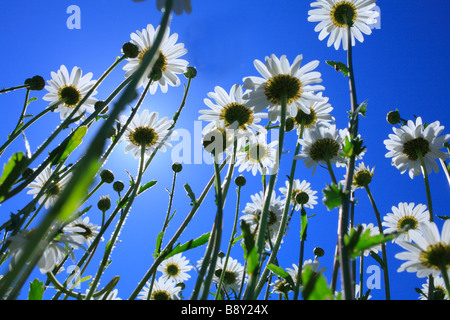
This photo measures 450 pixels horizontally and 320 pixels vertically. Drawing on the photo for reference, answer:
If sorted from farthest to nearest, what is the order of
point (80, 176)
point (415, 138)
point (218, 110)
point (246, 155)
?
point (246, 155), point (415, 138), point (218, 110), point (80, 176)

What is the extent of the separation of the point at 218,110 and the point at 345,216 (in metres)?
1.01

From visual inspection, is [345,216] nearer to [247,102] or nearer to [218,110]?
[247,102]

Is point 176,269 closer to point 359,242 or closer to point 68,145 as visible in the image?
point 68,145

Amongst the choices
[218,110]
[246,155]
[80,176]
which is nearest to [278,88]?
[218,110]

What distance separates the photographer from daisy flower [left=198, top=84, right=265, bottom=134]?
5.47 ft

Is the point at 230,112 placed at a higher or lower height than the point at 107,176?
higher

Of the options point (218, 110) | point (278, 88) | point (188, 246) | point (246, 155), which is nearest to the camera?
point (188, 246)

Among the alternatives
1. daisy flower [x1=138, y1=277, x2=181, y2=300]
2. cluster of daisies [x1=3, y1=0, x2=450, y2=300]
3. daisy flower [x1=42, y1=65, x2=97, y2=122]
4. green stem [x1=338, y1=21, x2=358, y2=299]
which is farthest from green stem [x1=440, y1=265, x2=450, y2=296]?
daisy flower [x1=42, y1=65, x2=97, y2=122]

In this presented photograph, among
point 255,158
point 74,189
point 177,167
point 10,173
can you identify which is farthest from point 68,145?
point 255,158

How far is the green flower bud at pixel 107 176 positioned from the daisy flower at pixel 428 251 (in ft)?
4.76

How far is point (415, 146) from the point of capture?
1903mm

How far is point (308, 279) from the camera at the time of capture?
62cm

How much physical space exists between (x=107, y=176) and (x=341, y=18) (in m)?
1.71
